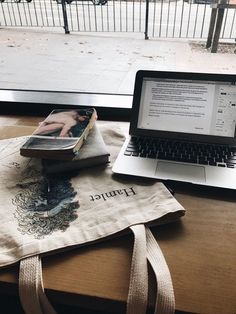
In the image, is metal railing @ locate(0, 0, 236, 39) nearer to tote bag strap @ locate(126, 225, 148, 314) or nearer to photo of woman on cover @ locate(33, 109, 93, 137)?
photo of woman on cover @ locate(33, 109, 93, 137)

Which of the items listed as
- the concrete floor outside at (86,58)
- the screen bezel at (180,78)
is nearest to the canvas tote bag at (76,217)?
the screen bezel at (180,78)

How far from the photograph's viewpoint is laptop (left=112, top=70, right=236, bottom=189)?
590 millimetres

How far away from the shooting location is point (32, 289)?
0.39 m

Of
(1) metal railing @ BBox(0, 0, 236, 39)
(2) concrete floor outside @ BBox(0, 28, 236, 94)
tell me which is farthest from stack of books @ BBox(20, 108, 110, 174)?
(1) metal railing @ BBox(0, 0, 236, 39)

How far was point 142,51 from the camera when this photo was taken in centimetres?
103

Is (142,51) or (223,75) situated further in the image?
(142,51)

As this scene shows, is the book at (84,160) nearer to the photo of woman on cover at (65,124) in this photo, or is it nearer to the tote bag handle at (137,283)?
the photo of woman on cover at (65,124)

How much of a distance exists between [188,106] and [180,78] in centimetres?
7

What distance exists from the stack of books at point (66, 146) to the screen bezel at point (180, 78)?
108 millimetres

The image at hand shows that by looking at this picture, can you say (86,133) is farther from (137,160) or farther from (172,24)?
(172,24)

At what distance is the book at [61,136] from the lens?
560mm

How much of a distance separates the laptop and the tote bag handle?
19 cm

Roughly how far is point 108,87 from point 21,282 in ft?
2.56

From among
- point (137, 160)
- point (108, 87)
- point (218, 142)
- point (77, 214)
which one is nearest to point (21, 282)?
point (77, 214)
